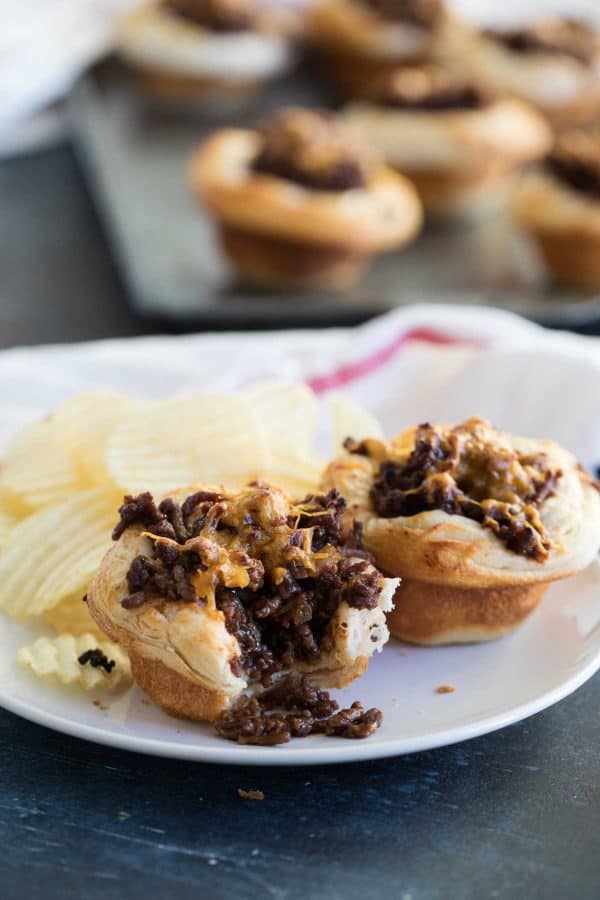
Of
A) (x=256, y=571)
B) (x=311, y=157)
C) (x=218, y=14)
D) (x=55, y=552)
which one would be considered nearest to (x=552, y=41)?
(x=218, y=14)

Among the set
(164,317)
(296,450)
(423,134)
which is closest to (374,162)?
(423,134)

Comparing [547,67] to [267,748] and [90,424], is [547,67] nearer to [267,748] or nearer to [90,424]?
[90,424]

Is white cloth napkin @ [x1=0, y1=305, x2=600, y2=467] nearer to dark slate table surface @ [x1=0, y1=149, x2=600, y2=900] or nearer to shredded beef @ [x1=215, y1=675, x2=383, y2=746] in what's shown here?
dark slate table surface @ [x1=0, y1=149, x2=600, y2=900]

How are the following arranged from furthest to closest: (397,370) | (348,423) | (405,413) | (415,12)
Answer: (415,12) → (397,370) → (405,413) → (348,423)

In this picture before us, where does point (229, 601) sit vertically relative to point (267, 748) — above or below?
above

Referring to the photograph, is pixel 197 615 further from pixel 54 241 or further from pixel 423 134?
pixel 423 134

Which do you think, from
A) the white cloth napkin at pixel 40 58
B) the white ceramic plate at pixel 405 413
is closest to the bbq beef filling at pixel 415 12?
the white cloth napkin at pixel 40 58
